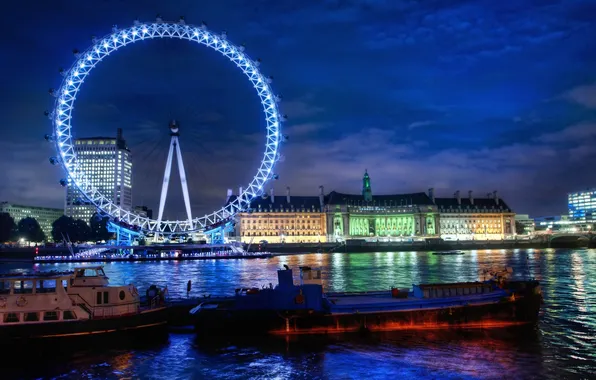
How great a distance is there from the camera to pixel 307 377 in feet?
79.0

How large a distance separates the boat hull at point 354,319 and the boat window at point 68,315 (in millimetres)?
7036

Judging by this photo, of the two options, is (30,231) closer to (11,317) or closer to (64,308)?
(11,317)

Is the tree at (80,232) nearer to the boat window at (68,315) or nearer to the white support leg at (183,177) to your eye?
the white support leg at (183,177)

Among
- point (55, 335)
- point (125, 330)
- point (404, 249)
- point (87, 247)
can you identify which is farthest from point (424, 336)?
point (404, 249)

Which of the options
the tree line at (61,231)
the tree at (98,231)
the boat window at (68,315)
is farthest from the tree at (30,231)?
the boat window at (68,315)

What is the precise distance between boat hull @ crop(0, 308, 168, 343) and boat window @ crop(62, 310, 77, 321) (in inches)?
15.6

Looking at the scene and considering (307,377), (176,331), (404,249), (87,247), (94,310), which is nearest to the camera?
(307,377)

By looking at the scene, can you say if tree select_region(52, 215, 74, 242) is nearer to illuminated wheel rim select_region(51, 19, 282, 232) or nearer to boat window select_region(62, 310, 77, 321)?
illuminated wheel rim select_region(51, 19, 282, 232)

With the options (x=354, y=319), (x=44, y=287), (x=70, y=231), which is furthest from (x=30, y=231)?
(x=354, y=319)

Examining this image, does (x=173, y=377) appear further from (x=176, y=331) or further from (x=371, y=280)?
(x=371, y=280)

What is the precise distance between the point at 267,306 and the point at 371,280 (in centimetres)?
3431

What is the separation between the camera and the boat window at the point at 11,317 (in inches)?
1148

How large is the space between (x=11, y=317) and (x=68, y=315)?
296 cm

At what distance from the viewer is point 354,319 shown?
105 feet
